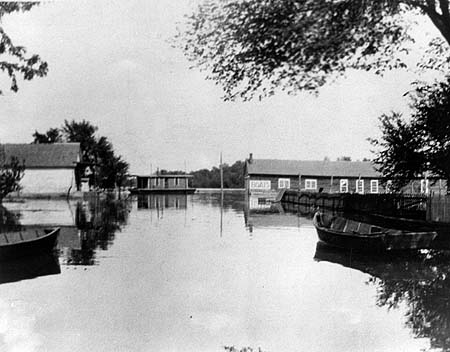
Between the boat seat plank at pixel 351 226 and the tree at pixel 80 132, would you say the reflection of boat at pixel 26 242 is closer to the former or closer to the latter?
the tree at pixel 80 132

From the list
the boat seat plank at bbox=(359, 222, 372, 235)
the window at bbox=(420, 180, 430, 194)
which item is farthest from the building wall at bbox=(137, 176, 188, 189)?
the window at bbox=(420, 180, 430, 194)

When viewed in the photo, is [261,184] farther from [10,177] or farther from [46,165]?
[10,177]

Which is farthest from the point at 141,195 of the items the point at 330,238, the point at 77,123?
the point at 77,123

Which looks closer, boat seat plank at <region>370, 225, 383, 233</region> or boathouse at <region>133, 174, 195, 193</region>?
boat seat plank at <region>370, 225, 383, 233</region>

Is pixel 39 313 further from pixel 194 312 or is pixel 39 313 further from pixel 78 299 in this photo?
pixel 194 312

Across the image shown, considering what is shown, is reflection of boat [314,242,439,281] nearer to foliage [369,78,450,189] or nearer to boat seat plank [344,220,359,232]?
boat seat plank [344,220,359,232]

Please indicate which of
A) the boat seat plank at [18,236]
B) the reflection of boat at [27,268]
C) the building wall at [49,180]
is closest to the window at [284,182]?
the building wall at [49,180]
